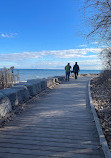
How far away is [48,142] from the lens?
11.5 feet

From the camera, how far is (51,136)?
3818 millimetres

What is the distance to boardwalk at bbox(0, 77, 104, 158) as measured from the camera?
312 centimetres

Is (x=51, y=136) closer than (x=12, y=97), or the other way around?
(x=51, y=136)

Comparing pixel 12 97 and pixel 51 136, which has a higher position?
pixel 12 97

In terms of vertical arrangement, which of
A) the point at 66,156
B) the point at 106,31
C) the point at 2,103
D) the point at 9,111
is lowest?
the point at 66,156

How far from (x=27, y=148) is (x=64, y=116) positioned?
230 cm

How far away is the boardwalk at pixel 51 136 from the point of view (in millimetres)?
3115

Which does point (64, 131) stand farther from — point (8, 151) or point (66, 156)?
point (8, 151)

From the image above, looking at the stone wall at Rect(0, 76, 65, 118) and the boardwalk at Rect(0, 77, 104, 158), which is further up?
the stone wall at Rect(0, 76, 65, 118)

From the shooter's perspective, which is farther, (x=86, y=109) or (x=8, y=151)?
(x=86, y=109)

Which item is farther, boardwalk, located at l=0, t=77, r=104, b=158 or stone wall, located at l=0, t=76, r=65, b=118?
stone wall, located at l=0, t=76, r=65, b=118

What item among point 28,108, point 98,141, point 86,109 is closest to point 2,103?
point 28,108

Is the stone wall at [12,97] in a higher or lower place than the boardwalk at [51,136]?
higher

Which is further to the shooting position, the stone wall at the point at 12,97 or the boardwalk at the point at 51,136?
the stone wall at the point at 12,97
